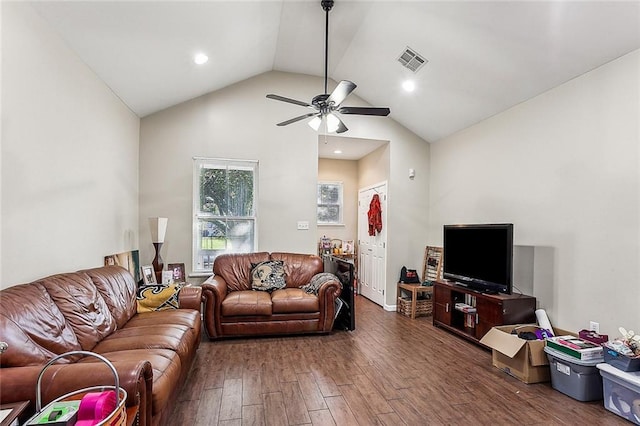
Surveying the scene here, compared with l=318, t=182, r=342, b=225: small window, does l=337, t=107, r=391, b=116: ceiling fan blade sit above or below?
above

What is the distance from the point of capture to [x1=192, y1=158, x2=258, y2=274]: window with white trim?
4.83 m

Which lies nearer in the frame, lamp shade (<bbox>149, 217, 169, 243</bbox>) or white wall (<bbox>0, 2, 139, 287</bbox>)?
white wall (<bbox>0, 2, 139, 287</bbox>)

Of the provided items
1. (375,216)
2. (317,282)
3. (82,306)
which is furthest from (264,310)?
(375,216)

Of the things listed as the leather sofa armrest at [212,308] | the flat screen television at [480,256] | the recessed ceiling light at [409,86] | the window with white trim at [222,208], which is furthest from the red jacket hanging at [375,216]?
the leather sofa armrest at [212,308]

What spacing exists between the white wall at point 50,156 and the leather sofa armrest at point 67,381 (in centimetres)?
76

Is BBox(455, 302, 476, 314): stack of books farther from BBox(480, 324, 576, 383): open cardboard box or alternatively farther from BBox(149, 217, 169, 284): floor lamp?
BBox(149, 217, 169, 284): floor lamp

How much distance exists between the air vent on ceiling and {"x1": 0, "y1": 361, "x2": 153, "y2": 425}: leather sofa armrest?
393 centimetres

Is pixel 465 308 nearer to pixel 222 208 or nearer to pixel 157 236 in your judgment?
pixel 222 208

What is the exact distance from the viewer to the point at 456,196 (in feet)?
16.3

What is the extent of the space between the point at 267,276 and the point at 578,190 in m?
3.54

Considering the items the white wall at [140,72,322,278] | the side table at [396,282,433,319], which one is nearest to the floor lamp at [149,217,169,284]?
the white wall at [140,72,322,278]

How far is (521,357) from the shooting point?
2.94 m

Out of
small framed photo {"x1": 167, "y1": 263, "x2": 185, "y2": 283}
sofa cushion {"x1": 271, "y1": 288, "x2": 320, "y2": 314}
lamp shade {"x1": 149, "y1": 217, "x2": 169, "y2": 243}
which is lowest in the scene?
sofa cushion {"x1": 271, "y1": 288, "x2": 320, "y2": 314}

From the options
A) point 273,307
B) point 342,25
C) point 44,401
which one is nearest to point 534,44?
point 342,25
